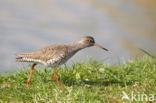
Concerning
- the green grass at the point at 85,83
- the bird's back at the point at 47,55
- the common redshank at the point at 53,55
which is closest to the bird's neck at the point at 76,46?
the common redshank at the point at 53,55

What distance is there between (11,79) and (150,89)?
4.05m

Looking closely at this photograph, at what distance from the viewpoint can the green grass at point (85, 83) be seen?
1222 centimetres

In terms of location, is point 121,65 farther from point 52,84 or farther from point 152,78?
point 52,84

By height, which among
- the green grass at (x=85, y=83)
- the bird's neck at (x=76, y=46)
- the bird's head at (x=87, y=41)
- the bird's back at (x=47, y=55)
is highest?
the bird's head at (x=87, y=41)

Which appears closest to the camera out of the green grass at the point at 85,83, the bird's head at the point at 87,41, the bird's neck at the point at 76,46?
the green grass at the point at 85,83

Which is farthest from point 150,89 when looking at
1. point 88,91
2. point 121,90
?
point 88,91

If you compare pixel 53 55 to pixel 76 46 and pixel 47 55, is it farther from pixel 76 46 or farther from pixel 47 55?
pixel 76 46

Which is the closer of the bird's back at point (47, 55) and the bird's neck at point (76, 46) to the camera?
the bird's back at point (47, 55)

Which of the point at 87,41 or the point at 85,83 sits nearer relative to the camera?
the point at 85,83

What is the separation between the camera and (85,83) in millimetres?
14414

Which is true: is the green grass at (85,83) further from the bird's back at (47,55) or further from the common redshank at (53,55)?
the bird's back at (47,55)

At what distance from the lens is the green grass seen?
12219 millimetres

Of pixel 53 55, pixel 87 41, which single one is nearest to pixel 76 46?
pixel 87 41

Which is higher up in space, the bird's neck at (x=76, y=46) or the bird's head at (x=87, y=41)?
the bird's head at (x=87, y=41)
